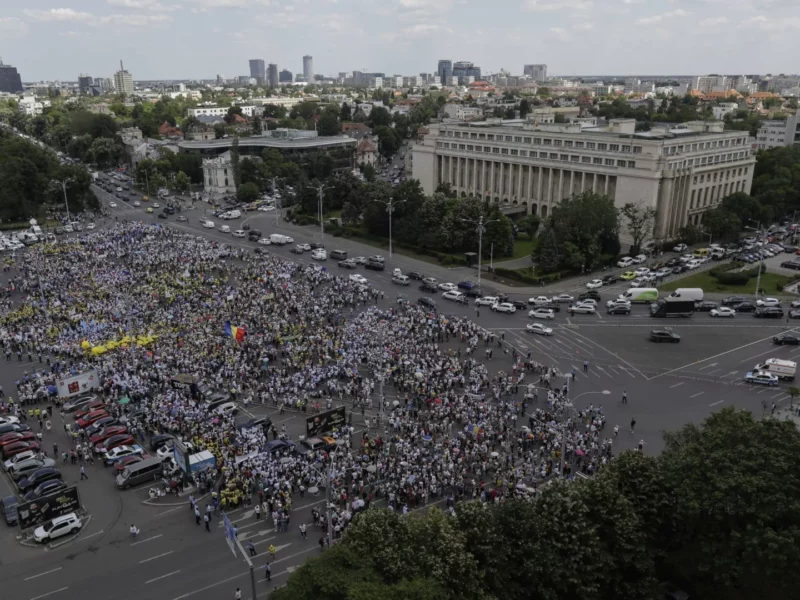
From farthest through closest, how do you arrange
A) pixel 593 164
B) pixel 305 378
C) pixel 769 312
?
1. pixel 593 164
2. pixel 769 312
3. pixel 305 378

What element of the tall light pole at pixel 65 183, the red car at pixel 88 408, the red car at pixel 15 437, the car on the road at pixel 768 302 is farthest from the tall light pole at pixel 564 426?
the tall light pole at pixel 65 183

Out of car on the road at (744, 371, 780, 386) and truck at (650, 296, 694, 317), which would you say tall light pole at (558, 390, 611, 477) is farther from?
truck at (650, 296, 694, 317)

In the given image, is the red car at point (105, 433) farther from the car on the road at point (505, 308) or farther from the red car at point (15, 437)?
the car on the road at point (505, 308)

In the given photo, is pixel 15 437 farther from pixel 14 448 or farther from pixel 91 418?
pixel 91 418

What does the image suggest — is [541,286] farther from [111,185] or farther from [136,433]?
[111,185]

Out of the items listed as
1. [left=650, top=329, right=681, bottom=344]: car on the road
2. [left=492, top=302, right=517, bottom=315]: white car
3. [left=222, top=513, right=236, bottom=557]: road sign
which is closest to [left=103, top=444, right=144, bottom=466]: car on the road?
[left=222, top=513, right=236, bottom=557]: road sign

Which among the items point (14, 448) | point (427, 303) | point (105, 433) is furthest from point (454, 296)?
point (14, 448)

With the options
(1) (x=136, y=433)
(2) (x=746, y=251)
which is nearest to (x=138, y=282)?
(1) (x=136, y=433)
